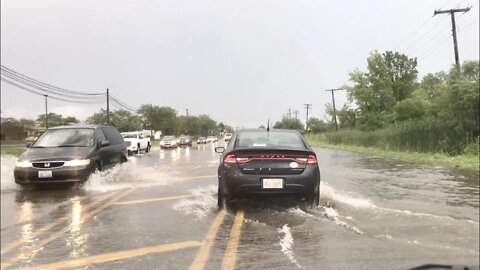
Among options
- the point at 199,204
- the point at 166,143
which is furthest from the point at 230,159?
the point at 166,143

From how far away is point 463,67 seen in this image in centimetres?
1709

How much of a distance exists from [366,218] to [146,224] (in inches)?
131

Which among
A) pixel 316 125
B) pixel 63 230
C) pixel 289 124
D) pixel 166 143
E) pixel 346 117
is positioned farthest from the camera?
pixel 166 143

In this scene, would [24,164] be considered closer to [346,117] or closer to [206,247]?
[206,247]

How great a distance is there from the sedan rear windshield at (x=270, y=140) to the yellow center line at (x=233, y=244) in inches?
42.8

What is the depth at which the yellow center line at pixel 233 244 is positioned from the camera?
430 cm

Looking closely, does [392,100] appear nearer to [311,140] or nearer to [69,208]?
[311,140]

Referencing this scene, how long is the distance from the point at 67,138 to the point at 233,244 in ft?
17.3

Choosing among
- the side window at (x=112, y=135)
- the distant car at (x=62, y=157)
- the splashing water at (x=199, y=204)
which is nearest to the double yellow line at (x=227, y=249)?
the splashing water at (x=199, y=204)

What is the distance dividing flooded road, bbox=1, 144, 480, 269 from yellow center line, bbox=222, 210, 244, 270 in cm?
1

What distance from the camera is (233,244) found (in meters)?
5.16

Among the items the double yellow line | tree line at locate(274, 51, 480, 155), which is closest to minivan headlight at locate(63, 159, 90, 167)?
the double yellow line

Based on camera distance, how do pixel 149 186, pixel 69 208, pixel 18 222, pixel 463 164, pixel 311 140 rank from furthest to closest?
pixel 463 164, pixel 149 186, pixel 69 208, pixel 311 140, pixel 18 222

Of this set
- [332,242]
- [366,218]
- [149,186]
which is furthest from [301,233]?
[149,186]
